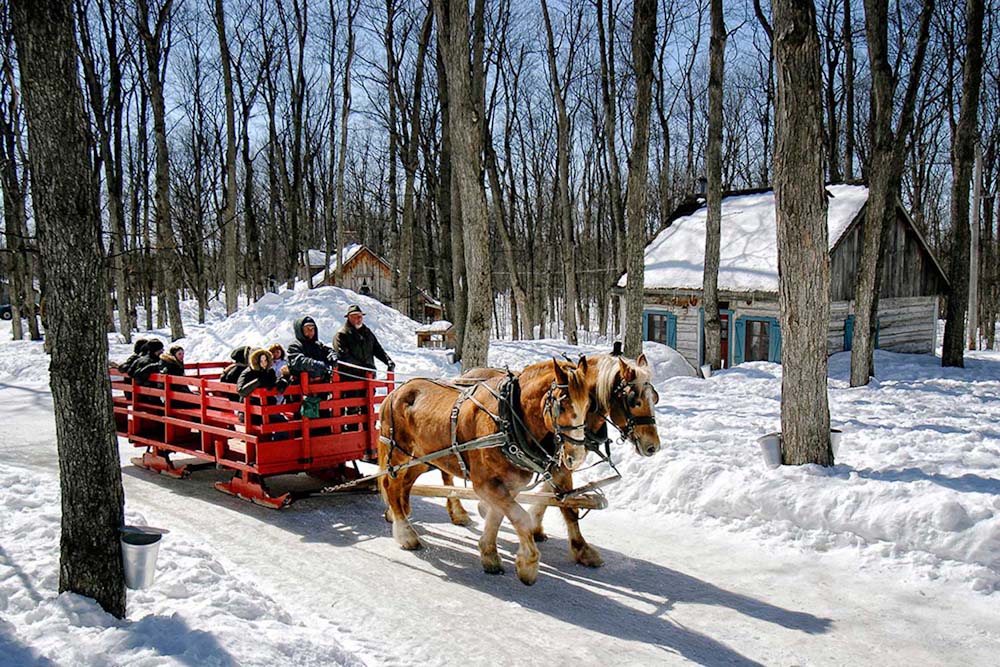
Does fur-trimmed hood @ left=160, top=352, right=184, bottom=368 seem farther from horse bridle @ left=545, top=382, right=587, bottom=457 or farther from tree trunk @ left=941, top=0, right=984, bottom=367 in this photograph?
tree trunk @ left=941, top=0, right=984, bottom=367

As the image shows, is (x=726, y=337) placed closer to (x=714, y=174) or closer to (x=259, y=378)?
(x=714, y=174)

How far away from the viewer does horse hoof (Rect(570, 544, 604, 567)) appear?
6.10 metres

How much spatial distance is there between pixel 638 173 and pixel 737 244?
937 cm

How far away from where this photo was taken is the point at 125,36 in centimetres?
2344

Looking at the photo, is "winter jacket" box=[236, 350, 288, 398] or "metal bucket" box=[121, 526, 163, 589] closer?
"metal bucket" box=[121, 526, 163, 589]

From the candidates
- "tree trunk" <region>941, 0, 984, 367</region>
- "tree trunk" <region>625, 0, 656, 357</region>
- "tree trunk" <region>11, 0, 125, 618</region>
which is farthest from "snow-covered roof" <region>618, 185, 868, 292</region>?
"tree trunk" <region>11, 0, 125, 618</region>

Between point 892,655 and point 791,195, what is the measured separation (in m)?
4.63

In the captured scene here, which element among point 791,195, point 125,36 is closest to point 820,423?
point 791,195

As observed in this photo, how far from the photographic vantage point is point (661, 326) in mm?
21797

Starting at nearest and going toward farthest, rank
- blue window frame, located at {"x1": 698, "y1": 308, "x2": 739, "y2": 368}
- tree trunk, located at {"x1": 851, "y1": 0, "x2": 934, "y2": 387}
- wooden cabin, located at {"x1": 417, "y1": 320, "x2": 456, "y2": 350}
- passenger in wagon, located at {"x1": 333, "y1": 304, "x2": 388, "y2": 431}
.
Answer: passenger in wagon, located at {"x1": 333, "y1": 304, "x2": 388, "y2": 431} → tree trunk, located at {"x1": 851, "y1": 0, "x2": 934, "y2": 387} → blue window frame, located at {"x1": 698, "y1": 308, "x2": 739, "y2": 368} → wooden cabin, located at {"x1": 417, "y1": 320, "x2": 456, "y2": 350}

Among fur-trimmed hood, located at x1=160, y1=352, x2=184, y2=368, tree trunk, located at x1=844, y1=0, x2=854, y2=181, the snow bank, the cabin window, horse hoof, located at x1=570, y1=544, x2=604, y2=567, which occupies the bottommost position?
horse hoof, located at x1=570, y1=544, x2=604, y2=567

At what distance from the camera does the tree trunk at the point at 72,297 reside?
3.98 metres

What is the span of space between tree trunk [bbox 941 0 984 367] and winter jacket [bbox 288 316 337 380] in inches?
585

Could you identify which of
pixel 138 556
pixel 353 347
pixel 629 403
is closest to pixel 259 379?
pixel 353 347
